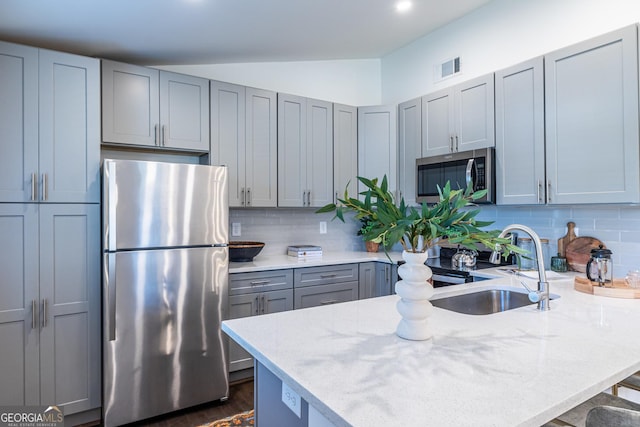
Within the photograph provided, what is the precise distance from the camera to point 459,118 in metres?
3.08

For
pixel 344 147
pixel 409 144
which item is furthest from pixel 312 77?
pixel 409 144

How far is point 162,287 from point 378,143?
2.33 meters

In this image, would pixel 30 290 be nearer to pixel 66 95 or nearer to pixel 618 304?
pixel 66 95

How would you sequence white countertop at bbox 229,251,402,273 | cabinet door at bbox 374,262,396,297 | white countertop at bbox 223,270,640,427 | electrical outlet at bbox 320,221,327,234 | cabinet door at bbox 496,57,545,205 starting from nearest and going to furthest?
white countertop at bbox 223,270,640,427 < cabinet door at bbox 496,57,545,205 < white countertop at bbox 229,251,402,273 < cabinet door at bbox 374,262,396,297 < electrical outlet at bbox 320,221,327,234

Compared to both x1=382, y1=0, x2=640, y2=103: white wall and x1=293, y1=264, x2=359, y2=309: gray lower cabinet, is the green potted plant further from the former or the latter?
x1=382, y1=0, x2=640, y2=103: white wall

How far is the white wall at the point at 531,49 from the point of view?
2428 mm

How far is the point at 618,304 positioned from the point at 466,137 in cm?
166

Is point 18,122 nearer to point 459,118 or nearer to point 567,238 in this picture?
point 459,118

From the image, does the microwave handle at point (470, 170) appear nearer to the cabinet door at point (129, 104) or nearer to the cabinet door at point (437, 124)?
the cabinet door at point (437, 124)

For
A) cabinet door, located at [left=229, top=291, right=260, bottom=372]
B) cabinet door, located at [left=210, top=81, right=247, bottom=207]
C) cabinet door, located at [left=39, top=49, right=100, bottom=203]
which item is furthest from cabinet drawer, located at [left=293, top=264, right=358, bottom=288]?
cabinet door, located at [left=39, top=49, right=100, bottom=203]

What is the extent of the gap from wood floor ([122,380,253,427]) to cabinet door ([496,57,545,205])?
7.61ft

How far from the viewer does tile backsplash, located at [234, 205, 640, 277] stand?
2.43m

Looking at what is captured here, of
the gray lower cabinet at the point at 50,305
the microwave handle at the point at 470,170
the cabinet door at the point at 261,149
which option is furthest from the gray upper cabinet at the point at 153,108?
the microwave handle at the point at 470,170

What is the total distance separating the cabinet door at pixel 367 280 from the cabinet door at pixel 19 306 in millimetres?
2319
